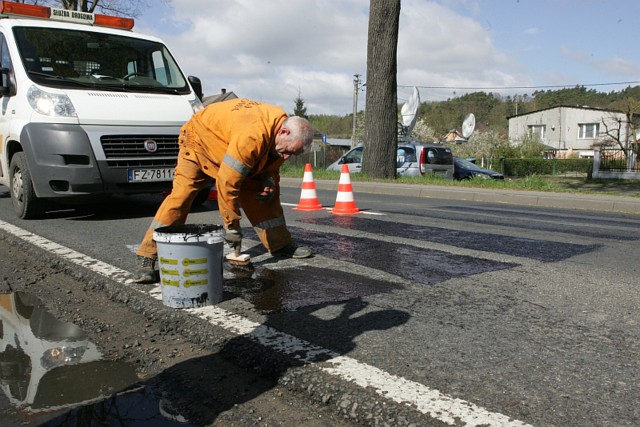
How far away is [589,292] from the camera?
377 cm

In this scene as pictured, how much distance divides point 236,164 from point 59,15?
5744 mm

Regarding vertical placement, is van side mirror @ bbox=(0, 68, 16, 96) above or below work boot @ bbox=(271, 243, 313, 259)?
above

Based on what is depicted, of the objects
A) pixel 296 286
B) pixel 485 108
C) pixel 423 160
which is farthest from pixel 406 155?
pixel 485 108

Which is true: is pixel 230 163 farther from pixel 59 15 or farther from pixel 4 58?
pixel 59 15

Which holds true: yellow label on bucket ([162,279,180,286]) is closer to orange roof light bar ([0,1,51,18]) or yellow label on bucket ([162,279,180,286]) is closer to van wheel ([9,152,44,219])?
van wheel ([9,152,44,219])

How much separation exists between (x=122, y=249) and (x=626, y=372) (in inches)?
161

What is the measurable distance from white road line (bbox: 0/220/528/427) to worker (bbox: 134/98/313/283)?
0.66 meters

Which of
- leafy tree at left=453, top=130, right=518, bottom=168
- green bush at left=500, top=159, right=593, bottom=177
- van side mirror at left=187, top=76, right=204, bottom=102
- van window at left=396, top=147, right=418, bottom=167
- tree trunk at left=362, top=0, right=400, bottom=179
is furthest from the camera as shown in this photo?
leafy tree at left=453, top=130, right=518, bottom=168

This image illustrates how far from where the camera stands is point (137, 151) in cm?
681

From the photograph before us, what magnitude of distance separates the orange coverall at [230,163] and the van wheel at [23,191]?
11.8 feet

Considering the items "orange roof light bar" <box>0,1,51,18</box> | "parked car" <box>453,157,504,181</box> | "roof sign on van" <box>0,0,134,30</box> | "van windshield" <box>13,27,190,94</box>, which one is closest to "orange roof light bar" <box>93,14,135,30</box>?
"roof sign on van" <box>0,0,134,30</box>

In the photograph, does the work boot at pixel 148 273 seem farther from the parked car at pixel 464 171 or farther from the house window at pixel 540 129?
the house window at pixel 540 129

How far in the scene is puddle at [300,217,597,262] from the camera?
5.25 meters

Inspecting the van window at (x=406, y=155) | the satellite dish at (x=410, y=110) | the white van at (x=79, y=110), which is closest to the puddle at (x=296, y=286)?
the white van at (x=79, y=110)
